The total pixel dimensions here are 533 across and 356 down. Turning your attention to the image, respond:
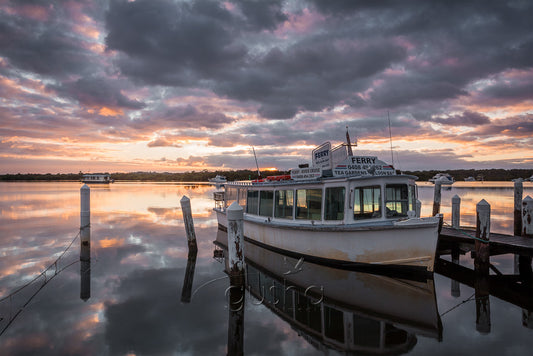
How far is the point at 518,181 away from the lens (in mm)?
16047

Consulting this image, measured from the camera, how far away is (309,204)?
13.5m

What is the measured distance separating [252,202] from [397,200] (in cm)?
767

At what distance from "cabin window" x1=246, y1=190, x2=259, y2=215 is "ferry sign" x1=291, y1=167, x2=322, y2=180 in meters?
3.02

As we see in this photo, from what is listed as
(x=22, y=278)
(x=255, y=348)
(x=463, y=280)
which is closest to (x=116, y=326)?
(x=255, y=348)

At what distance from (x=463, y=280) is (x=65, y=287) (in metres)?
14.5

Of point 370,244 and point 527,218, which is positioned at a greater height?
point 527,218

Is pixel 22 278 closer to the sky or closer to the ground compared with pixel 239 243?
closer to the ground

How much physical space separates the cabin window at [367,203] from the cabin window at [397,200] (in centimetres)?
39

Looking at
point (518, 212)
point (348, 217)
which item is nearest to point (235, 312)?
point (348, 217)

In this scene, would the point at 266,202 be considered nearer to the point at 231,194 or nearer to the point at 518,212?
the point at 231,194

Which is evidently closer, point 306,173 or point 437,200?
point 306,173

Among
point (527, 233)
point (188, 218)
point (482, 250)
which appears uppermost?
point (188, 218)

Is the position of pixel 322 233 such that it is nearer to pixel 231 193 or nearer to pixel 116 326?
pixel 116 326

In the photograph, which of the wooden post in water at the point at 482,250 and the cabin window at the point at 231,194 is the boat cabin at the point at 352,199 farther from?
the cabin window at the point at 231,194
